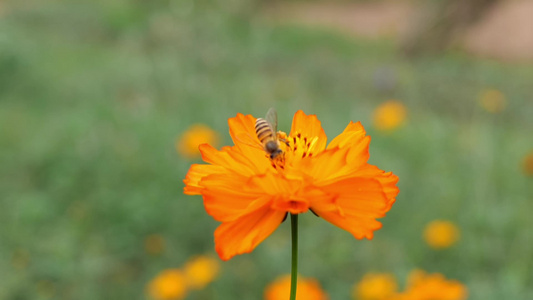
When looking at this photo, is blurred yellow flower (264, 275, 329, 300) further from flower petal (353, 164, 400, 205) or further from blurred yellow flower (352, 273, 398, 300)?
flower petal (353, 164, 400, 205)

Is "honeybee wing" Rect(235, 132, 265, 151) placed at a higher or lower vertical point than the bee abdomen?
lower

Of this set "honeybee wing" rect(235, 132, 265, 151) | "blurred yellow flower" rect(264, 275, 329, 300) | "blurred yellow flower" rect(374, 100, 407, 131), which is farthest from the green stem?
"blurred yellow flower" rect(374, 100, 407, 131)

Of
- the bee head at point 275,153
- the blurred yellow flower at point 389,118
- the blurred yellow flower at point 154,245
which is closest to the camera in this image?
the bee head at point 275,153

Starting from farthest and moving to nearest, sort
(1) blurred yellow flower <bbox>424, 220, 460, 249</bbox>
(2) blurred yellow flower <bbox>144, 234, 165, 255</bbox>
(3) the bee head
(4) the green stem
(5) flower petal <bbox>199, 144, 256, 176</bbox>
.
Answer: (2) blurred yellow flower <bbox>144, 234, 165, 255</bbox> → (1) blurred yellow flower <bbox>424, 220, 460, 249</bbox> → (3) the bee head → (5) flower petal <bbox>199, 144, 256, 176</bbox> → (4) the green stem

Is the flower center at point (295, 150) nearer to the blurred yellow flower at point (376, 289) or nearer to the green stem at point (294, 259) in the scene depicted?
the green stem at point (294, 259)

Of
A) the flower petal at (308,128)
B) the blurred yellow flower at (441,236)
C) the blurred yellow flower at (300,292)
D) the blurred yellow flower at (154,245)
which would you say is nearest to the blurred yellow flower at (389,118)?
the blurred yellow flower at (441,236)

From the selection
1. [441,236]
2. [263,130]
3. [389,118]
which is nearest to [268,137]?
[263,130]
